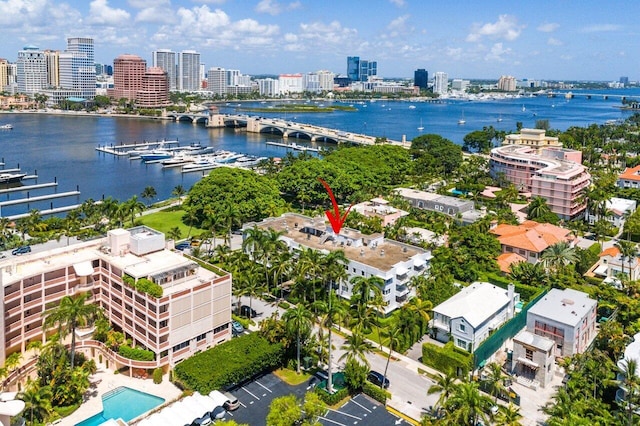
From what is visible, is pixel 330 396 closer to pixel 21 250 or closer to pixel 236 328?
pixel 236 328

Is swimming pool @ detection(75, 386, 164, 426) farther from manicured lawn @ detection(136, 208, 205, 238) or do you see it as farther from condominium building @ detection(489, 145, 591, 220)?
condominium building @ detection(489, 145, 591, 220)

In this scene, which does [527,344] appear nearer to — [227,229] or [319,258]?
[319,258]

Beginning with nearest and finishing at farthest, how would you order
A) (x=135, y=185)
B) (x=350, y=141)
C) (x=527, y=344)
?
1. (x=527, y=344)
2. (x=135, y=185)
3. (x=350, y=141)

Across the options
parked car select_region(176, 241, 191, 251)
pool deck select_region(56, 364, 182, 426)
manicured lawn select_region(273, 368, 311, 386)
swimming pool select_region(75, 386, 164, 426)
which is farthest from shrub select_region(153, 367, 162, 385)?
parked car select_region(176, 241, 191, 251)

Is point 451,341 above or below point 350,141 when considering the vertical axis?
below

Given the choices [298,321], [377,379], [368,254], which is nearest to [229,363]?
[298,321]

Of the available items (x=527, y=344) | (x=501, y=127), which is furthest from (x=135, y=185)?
(x=501, y=127)

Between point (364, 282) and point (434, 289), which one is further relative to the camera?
point (434, 289)
